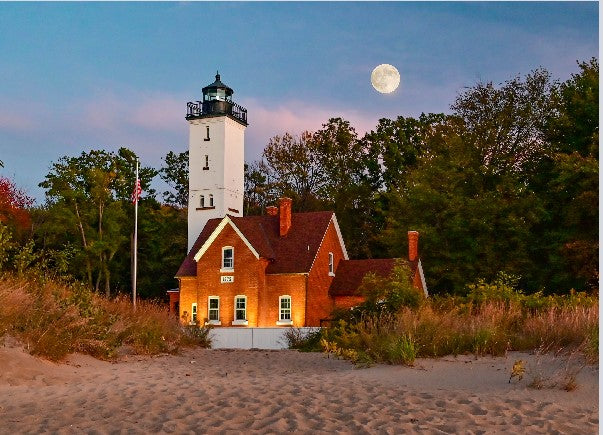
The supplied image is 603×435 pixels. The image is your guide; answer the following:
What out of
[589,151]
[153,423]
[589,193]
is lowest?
[153,423]

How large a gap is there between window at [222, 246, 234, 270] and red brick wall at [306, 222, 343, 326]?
441 cm

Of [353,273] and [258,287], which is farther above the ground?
[353,273]

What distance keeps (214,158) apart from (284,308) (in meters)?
14.2

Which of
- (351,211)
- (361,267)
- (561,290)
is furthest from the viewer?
(351,211)

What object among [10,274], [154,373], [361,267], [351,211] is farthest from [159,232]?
[154,373]

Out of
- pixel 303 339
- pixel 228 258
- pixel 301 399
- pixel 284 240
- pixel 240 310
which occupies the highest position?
pixel 284 240

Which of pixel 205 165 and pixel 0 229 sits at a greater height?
pixel 205 165

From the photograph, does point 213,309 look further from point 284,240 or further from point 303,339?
point 303,339

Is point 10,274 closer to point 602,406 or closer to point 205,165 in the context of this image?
point 602,406

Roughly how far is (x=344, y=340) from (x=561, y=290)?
81.7ft

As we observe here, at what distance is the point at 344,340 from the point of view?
16406 mm

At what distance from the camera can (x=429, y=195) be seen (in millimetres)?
41219

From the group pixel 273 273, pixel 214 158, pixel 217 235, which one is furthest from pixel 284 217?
pixel 214 158

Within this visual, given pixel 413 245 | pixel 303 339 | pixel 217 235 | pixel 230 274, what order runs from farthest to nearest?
pixel 217 235 < pixel 230 274 < pixel 413 245 < pixel 303 339
